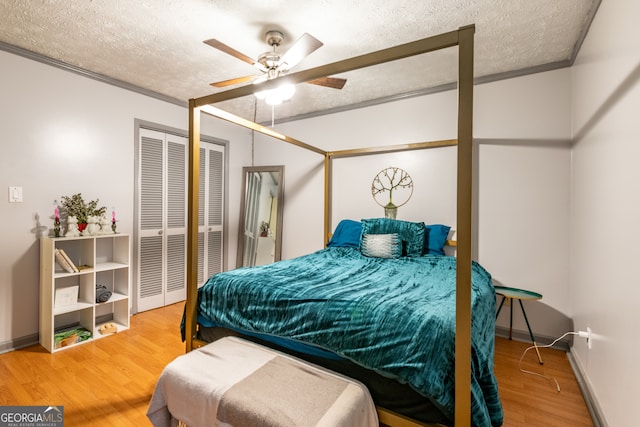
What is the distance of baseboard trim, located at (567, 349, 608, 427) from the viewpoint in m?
1.58

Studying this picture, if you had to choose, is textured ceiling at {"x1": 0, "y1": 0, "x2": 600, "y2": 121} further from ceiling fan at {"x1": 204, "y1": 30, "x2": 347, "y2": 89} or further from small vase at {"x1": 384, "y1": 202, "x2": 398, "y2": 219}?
small vase at {"x1": 384, "y1": 202, "x2": 398, "y2": 219}

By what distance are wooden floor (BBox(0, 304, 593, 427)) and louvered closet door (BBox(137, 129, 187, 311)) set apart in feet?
2.64

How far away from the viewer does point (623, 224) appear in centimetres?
141

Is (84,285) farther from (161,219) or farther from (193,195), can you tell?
(193,195)

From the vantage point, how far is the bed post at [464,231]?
3.60ft

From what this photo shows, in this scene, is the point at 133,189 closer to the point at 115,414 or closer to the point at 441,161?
the point at 115,414

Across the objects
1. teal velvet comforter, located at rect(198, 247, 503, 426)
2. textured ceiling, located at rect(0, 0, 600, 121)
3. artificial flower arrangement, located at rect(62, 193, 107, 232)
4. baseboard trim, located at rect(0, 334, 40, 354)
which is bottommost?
baseboard trim, located at rect(0, 334, 40, 354)

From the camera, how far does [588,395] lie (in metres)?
1.79

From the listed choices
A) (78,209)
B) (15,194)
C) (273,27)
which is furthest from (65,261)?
(273,27)

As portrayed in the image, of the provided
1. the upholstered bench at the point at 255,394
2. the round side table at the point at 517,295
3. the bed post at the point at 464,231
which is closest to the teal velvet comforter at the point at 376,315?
the bed post at the point at 464,231

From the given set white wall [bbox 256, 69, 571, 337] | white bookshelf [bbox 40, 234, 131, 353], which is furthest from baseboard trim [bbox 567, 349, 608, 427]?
white bookshelf [bbox 40, 234, 131, 353]

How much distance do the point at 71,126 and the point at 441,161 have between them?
3454 millimetres

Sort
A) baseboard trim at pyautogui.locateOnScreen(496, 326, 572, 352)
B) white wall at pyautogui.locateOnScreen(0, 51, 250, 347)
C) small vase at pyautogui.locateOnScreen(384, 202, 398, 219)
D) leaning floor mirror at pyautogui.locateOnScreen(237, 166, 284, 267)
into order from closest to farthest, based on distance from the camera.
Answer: white wall at pyautogui.locateOnScreen(0, 51, 250, 347)
baseboard trim at pyautogui.locateOnScreen(496, 326, 572, 352)
small vase at pyautogui.locateOnScreen(384, 202, 398, 219)
leaning floor mirror at pyautogui.locateOnScreen(237, 166, 284, 267)

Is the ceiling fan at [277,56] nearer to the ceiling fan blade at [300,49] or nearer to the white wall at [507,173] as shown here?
the ceiling fan blade at [300,49]
